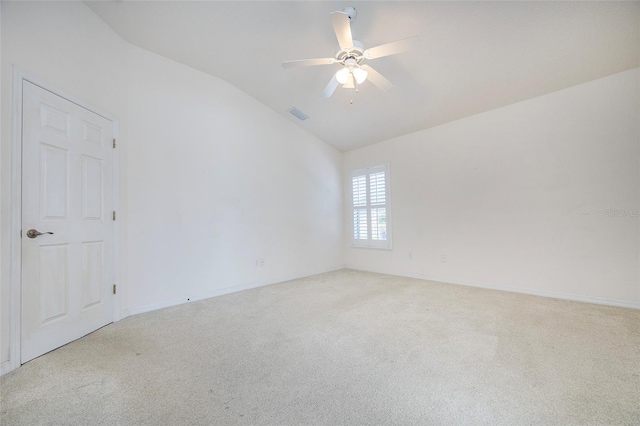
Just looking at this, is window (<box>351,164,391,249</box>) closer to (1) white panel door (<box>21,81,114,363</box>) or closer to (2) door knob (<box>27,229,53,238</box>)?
(1) white panel door (<box>21,81,114,363</box>)

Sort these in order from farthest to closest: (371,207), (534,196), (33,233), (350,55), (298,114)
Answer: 1. (371,207)
2. (298,114)
3. (534,196)
4. (350,55)
5. (33,233)

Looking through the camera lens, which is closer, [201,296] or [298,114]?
[201,296]

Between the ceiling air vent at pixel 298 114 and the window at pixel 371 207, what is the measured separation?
164 cm

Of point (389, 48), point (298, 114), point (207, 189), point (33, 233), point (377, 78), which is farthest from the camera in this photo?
point (298, 114)

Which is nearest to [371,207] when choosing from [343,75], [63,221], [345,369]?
[343,75]

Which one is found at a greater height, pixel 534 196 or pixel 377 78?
pixel 377 78

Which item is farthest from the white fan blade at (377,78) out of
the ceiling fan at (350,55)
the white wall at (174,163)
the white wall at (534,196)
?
the white wall at (174,163)

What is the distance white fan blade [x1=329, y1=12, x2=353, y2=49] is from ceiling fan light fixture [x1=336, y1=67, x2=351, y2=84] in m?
0.23

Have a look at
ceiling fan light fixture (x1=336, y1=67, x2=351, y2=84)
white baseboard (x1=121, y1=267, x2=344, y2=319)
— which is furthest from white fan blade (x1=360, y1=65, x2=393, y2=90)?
white baseboard (x1=121, y1=267, x2=344, y2=319)

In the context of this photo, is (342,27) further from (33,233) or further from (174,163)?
(33,233)

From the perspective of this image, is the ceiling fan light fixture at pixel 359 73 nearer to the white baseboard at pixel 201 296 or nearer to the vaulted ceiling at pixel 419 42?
the vaulted ceiling at pixel 419 42

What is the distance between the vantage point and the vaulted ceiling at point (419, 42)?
2.30 meters

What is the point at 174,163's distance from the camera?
325cm

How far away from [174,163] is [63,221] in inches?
51.9
